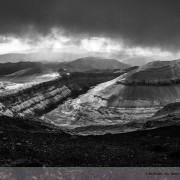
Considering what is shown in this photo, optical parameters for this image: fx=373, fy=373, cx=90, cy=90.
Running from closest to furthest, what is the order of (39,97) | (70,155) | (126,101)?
1. (70,155)
2. (39,97)
3. (126,101)

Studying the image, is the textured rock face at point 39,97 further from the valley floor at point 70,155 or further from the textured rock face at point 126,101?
the valley floor at point 70,155

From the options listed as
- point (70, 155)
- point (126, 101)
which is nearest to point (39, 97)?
point (126, 101)

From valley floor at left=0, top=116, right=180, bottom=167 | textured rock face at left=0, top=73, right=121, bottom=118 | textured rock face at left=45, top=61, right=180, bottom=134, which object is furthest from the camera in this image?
textured rock face at left=45, top=61, right=180, bottom=134

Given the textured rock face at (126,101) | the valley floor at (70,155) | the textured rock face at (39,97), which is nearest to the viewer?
the valley floor at (70,155)

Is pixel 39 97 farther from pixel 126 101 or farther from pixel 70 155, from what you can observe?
pixel 70 155

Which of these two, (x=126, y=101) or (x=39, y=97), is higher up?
(x=39, y=97)

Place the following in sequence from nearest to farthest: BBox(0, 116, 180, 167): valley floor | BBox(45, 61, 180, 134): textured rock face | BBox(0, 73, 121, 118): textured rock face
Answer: BBox(0, 116, 180, 167): valley floor < BBox(0, 73, 121, 118): textured rock face < BBox(45, 61, 180, 134): textured rock face

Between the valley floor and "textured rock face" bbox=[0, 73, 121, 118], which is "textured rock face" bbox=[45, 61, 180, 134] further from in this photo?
the valley floor

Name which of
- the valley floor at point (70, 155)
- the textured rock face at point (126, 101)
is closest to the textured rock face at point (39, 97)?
the textured rock face at point (126, 101)

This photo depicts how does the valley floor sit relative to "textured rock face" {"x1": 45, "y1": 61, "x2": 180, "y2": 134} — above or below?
above

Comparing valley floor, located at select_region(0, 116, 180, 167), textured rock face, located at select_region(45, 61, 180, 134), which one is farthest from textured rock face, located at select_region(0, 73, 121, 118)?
valley floor, located at select_region(0, 116, 180, 167)

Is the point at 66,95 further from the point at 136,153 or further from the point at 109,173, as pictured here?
the point at 109,173

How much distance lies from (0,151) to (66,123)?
6000 cm

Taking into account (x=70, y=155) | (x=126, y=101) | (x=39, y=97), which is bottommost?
(x=126, y=101)
